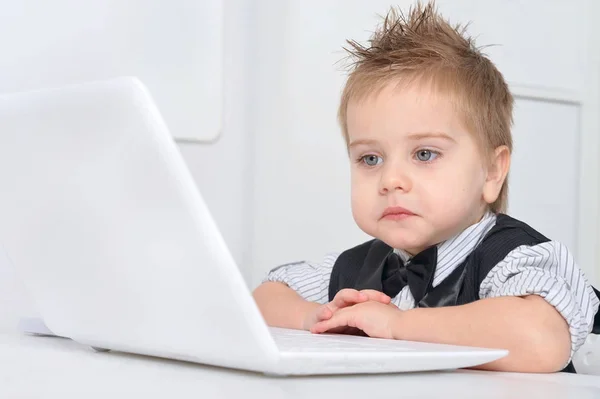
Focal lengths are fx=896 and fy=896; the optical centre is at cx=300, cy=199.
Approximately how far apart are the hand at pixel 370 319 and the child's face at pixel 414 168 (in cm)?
23

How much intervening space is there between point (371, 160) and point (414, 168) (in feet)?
0.26

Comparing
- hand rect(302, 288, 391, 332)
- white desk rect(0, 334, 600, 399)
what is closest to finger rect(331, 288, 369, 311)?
hand rect(302, 288, 391, 332)

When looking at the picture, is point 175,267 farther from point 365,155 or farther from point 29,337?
point 365,155

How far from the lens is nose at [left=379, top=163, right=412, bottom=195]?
1.22 metres

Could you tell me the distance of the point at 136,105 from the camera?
0.61m

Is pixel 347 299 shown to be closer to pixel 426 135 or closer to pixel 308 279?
pixel 426 135

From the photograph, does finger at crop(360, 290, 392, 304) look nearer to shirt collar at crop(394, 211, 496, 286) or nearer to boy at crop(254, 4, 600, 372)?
boy at crop(254, 4, 600, 372)

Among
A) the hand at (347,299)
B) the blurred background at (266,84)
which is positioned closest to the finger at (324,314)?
the hand at (347,299)

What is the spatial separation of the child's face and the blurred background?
64 cm

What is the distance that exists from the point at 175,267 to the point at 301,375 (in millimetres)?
130

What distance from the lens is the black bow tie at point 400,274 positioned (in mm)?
1260

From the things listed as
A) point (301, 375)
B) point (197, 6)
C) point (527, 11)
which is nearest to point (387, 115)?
point (301, 375)

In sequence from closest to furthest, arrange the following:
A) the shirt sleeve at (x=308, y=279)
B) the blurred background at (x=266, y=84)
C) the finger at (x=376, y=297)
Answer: the finger at (x=376, y=297), the shirt sleeve at (x=308, y=279), the blurred background at (x=266, y=84)

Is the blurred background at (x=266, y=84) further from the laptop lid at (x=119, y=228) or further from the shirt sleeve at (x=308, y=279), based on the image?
the laptop lid at (x=119, y=228)
